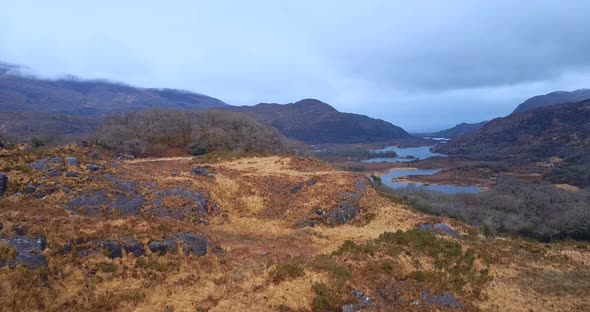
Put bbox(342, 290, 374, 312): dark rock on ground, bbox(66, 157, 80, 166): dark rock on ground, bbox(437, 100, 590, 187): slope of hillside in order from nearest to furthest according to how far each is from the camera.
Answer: bbox(342, 290, 374, 312): dark rock on ground, bbox(66, 157, 80, 166): dark rock on ground, bbox(437, 100, 590, 187): slope of hillside

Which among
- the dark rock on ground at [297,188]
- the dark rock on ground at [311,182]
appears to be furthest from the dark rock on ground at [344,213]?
the dark rock on ground at [297,188]

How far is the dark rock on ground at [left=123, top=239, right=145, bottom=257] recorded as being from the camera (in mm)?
13008

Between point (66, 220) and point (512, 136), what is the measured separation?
728ft

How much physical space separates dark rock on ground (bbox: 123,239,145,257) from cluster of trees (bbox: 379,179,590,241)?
70.7 feet

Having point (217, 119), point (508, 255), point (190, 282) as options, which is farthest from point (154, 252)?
point (217, 119)

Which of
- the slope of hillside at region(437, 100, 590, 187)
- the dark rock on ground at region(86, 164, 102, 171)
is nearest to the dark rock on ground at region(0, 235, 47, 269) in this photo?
the dark rock on ground at region(86, 164, 102, 171)

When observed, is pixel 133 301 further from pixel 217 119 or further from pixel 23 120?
pixel 23 120

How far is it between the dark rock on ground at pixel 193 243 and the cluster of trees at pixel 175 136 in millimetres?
25687

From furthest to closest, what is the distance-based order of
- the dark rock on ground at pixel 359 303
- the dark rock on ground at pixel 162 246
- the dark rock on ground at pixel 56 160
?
the dark rock on ground at pixel 56 160, the dark rock on ground at pixel 162 246, the dark rock on ground at pixel 359 303

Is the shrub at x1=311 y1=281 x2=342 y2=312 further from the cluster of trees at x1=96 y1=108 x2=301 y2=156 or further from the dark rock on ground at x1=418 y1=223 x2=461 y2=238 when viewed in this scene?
the cluster of trees at x1=96 y1=108 x2=301 y2=156

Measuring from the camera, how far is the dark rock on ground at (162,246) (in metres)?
13.5

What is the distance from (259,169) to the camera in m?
32.1

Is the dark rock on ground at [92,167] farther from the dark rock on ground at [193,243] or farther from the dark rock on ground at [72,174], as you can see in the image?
the dark rock on ground at [193,243]

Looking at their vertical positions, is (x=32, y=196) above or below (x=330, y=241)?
above
